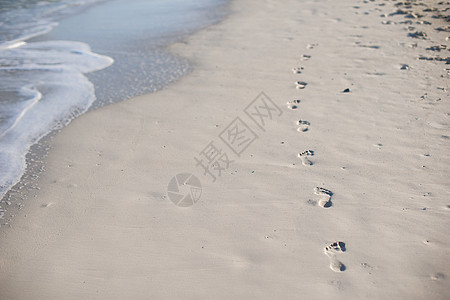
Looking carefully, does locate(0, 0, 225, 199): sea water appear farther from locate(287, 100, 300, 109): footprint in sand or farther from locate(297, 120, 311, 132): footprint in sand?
locate(297, 120, 311, 132): footprint in sand

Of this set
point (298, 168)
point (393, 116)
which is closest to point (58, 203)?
point (298, 168)

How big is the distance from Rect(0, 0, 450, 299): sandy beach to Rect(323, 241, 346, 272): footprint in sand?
0.05 ft

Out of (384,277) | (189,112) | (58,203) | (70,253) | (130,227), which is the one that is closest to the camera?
(384,277)

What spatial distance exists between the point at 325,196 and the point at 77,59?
15.9ft

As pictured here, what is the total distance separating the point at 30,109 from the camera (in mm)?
4480

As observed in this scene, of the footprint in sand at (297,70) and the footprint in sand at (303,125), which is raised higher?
the footprint in sand at (297,70)

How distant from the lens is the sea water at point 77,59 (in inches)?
165

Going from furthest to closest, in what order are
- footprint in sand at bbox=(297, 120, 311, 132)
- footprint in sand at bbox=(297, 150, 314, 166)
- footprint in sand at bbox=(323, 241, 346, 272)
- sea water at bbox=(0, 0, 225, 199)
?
1. sea water at bbox=(0, 0, 225, 199)
2. footprint in sand at bbox=(297, 120, 311, 132)
3. footprint in sand at bbox=(297, 150, 314, 166)
4. footprint in sand at bbox=(323, 241, 346, 272)

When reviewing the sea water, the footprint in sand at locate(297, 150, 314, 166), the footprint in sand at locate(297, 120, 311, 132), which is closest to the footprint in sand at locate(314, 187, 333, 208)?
the footprint in sand at locate(297, 150, 314, 166)

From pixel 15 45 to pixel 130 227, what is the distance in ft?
19.4

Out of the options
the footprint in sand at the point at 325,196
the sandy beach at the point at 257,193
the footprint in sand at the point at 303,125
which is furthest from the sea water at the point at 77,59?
the footprint in sand at the point at 325,196

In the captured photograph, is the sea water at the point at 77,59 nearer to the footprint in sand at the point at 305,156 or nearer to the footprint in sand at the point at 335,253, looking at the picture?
the footprint in sand at the point at 305,156

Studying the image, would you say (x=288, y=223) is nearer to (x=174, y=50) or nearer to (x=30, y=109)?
(x=30, y=109)

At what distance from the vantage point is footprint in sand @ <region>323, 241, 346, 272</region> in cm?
220
